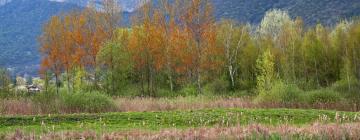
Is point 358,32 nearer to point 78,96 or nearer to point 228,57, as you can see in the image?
point 228,57

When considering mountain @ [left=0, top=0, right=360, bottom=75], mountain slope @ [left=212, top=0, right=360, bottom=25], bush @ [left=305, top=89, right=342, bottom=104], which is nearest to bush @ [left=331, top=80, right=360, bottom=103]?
bush @ [left=305, top=89, right=342, bottom=104]

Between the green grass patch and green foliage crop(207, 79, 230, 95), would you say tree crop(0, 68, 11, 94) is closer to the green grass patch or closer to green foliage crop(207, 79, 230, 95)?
the green grass patch

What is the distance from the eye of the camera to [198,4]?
142 ft

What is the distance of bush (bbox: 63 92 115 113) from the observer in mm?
24995

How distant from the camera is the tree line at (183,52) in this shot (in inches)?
1633

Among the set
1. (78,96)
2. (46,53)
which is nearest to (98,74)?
(46,53)

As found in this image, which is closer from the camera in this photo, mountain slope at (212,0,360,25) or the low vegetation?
the low vegetation

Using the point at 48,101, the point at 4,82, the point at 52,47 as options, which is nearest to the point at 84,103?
the point at 48,101

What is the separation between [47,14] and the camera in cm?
16750

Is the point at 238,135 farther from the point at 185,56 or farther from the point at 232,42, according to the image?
the point at 232,42

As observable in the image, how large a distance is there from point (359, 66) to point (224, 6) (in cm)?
8325

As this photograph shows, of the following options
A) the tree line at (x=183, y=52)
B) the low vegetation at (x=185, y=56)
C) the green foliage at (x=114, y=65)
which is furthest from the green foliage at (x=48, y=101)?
the tree line at (x=183, y=52)

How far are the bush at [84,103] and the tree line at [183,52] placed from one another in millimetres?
14241

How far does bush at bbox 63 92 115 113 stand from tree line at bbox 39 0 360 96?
14241 mm
